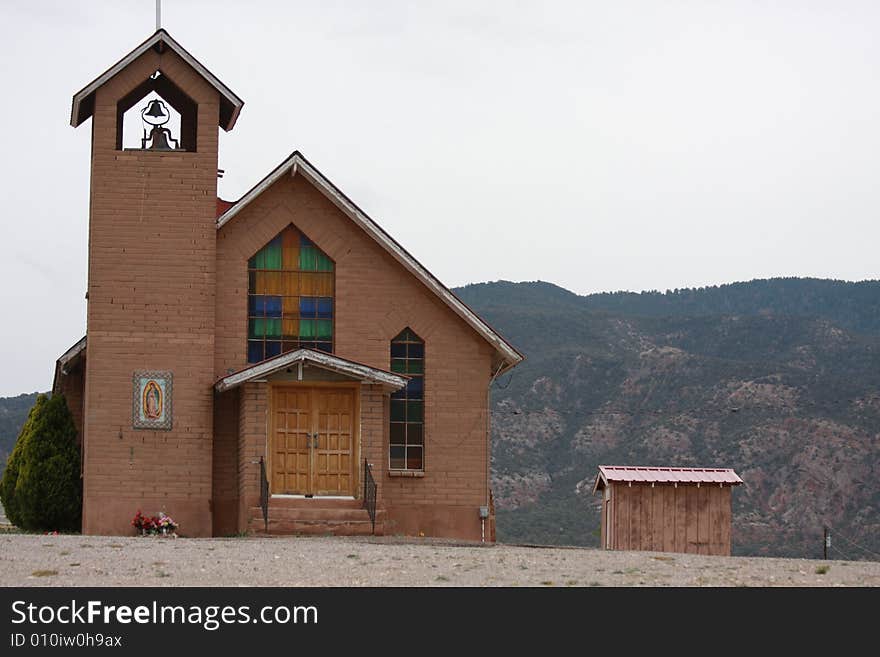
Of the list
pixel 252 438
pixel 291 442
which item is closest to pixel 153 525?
pixel 252 438

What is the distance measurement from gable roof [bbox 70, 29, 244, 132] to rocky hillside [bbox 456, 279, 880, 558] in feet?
114

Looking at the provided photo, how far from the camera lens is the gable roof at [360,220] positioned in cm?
3152

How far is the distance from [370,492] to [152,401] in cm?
431

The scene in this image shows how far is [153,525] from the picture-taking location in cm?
3016

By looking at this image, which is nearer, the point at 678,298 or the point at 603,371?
the point at 603,371

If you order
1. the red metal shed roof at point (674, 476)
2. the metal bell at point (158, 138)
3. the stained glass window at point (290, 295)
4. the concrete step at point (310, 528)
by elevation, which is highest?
the metal bell at point (158, 138)

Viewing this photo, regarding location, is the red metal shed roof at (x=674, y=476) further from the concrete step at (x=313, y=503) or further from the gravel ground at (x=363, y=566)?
the gravel ground at (x=363, y=566)

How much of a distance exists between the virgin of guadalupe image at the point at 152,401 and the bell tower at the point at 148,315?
2 centimetres

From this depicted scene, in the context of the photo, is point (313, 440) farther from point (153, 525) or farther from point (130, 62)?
point (130, 62)

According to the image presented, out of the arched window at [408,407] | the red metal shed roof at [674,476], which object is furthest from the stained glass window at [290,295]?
the red metal shed roof at [674,476]
